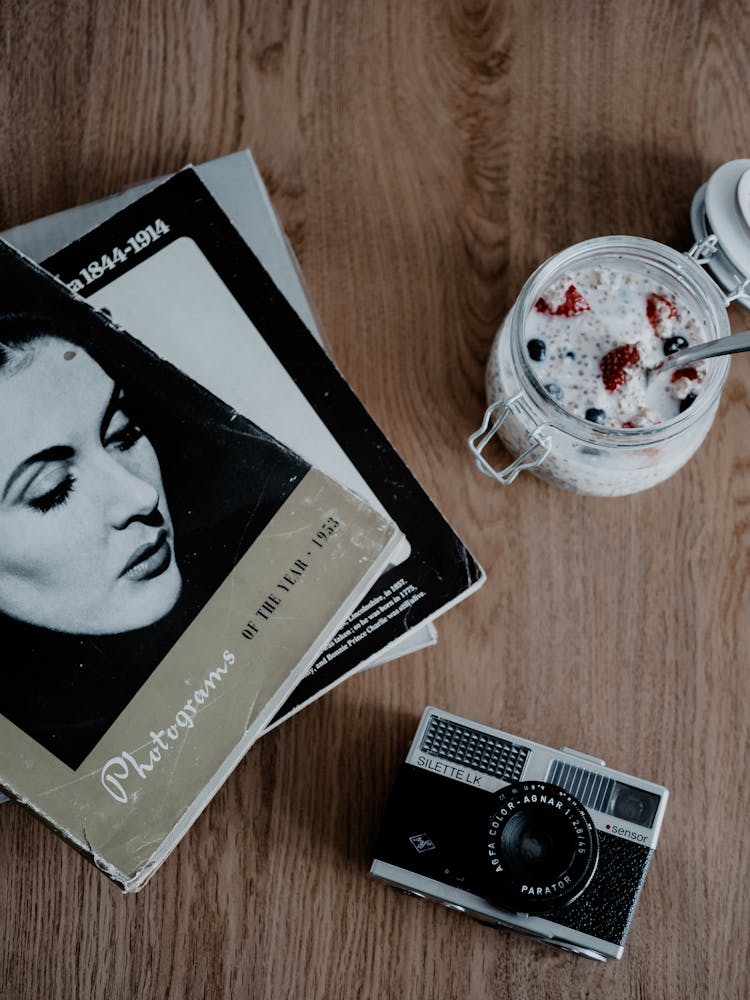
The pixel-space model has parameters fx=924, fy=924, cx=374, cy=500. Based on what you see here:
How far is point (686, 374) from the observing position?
0.68 m

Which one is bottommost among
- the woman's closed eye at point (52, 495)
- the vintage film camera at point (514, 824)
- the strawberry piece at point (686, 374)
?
the vintage film camera at point (514, 824)

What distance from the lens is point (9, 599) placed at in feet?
2.04

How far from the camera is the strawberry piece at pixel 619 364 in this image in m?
0.67

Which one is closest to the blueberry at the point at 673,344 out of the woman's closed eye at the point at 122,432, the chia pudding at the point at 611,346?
the chia pudding at the point at 611,346

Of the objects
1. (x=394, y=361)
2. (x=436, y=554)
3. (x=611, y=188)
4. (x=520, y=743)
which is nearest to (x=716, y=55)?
(x=611, y=188)

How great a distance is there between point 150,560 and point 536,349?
0.31 m

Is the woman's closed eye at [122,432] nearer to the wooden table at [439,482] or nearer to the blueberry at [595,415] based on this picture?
the wooden table at [439,482]

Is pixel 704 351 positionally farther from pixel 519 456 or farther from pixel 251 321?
pixel 251 321

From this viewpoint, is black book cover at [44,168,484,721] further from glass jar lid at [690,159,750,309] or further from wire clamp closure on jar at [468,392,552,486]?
glass jar lid at [690,159,750,309]

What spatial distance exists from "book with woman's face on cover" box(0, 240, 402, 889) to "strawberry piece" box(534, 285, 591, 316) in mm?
203

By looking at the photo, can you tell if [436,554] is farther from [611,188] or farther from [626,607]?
[611,188]

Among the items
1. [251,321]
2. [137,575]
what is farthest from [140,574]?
[251,321]

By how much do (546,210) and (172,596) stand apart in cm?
43

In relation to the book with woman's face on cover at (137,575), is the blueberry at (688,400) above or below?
below
